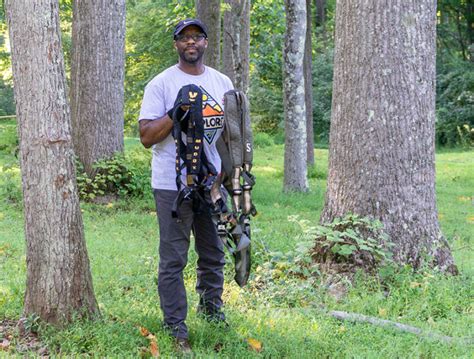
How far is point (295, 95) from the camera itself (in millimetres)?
13648

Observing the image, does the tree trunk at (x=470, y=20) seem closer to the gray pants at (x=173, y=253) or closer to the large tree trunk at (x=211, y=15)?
the large tree trunk at (x=211, y=15)

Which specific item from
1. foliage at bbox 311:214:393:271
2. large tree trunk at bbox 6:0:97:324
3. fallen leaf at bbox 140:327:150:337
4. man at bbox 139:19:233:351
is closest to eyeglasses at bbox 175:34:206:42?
man at bbox 139:19:233:351

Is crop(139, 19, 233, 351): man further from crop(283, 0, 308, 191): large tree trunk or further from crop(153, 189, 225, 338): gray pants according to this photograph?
crop(283, 0, 308, 191): large tree trunk

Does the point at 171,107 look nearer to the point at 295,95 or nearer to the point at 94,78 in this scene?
the point at 94,78

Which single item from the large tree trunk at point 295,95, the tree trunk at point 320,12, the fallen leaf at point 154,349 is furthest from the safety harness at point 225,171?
the tree trunk at point 320,12

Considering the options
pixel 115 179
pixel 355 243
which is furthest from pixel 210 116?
pixel 115 179

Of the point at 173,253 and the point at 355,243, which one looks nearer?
the point at 173,253

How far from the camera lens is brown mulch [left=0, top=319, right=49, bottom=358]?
4582 millimetres

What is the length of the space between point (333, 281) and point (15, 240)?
13.9ft

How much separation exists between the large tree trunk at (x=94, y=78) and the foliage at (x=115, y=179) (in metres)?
0.18

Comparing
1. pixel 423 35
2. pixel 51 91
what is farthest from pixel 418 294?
pixel 51 91

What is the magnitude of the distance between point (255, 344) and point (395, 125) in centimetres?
270

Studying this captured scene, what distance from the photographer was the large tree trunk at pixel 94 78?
1159 centimetres

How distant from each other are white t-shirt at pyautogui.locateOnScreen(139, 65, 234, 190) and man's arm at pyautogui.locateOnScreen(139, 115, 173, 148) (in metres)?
0.05
